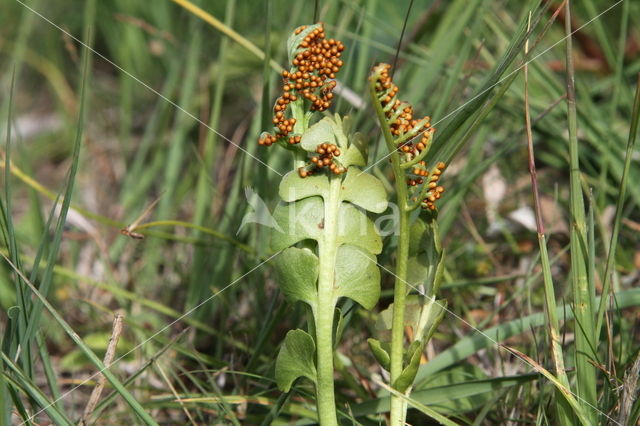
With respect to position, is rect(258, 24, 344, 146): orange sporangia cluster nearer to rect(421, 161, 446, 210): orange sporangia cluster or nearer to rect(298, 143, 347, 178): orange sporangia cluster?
rect(298, 143, 347, 178): orange sporangia cluster

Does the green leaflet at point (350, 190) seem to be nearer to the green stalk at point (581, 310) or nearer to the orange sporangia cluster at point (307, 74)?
the orange sporangia cluster at point (307, 74)

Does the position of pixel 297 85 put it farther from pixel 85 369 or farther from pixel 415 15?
pixel 415 15

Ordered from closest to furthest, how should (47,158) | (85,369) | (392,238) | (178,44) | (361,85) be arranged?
(392,238)
(85,369)
(361,85)
(178,44)
(47,158)

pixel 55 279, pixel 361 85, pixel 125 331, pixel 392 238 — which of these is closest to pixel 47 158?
pixel 55 279

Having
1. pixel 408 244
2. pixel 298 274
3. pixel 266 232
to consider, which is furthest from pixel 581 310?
pixel 266 232

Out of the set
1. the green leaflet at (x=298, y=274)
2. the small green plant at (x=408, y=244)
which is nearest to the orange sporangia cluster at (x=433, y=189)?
the small green plant at (x=408, y=244)

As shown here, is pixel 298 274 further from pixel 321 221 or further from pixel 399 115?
pixel 399 115

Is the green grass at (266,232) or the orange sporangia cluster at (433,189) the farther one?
the green grass at (266,232)
